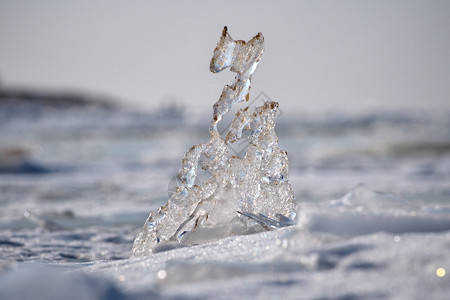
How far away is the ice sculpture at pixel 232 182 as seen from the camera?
2.01m

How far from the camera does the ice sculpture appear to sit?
201 centimetres

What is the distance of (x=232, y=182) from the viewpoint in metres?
2.22

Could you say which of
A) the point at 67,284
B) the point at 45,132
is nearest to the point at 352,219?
the point at 67,284

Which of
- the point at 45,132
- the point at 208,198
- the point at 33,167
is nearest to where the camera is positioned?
the point at 208,198

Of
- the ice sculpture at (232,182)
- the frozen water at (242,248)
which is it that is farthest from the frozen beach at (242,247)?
the ice sculpture at (232,182)

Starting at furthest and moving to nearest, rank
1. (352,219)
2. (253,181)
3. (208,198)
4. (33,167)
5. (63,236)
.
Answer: (33,167) < (63,236) < (253,181) < (208,198) < (352,219)

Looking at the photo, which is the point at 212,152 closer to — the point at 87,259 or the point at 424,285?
the point at 87,259

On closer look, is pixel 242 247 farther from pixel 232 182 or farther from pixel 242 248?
pixel 232 182

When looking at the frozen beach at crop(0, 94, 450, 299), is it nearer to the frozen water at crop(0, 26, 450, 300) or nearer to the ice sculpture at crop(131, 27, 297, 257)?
the frozen water at crop(0, 26, 450, 300)

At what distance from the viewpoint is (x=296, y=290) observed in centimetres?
113

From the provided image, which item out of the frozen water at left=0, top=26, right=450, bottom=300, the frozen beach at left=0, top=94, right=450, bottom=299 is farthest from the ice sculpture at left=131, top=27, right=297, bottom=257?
the frozen beach at left=0, top=94, right=450, bottom=299

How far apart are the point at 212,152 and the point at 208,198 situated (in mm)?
309

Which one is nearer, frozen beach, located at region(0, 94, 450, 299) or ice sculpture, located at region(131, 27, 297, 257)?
frozen beach, located at region(0, 94, 450, 299)

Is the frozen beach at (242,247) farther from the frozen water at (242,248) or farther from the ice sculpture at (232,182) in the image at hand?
the ice sculpture at (232,182)
